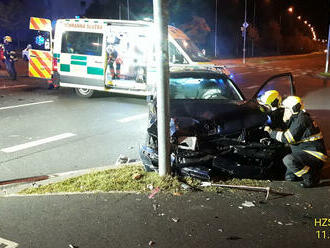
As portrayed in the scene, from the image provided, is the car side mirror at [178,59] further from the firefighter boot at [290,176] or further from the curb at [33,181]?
the firefighter boot at [290,176]

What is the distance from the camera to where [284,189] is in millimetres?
4547

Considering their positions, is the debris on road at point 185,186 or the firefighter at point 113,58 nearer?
the debris on road at point 185,186

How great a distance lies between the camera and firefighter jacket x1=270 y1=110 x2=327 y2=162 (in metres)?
4.55

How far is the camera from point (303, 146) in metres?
4.63

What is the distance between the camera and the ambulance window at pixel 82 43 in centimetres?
1123

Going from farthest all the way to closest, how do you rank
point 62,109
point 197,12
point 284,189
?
point 197,12 → point 62,109 → point 284,189

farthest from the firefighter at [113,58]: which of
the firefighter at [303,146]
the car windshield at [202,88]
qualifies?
the firefighter at [303,146]

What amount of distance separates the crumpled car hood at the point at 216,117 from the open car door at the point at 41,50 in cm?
858

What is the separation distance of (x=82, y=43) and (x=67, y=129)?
456 cm

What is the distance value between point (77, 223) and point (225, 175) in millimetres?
2078

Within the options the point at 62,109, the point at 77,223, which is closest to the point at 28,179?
the point at 77,223

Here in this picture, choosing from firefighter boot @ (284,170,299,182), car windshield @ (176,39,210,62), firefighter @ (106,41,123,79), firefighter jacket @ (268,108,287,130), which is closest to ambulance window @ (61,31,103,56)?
firefighter @ (106,41,123,79)

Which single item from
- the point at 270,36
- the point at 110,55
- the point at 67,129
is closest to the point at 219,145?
the point at 67,129

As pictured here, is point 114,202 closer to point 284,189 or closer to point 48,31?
point 284,189
